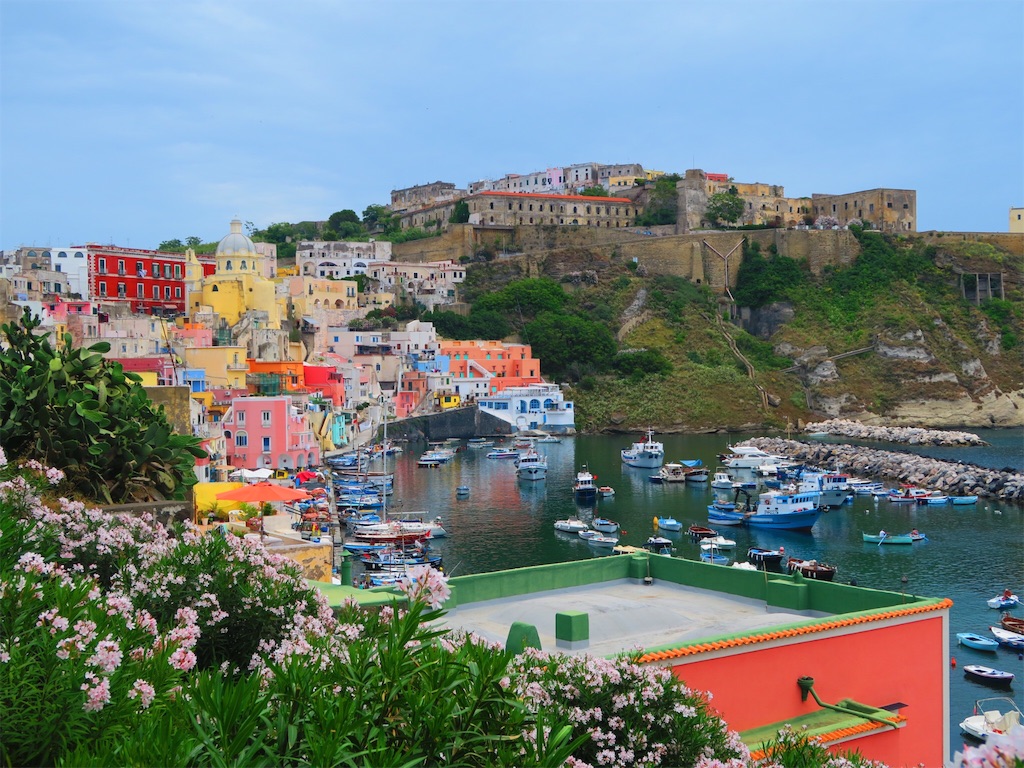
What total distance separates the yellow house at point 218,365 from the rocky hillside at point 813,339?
72.8 ft

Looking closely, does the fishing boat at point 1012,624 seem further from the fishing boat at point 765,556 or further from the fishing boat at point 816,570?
the fishing boat at point 765,556

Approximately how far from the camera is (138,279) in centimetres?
5144

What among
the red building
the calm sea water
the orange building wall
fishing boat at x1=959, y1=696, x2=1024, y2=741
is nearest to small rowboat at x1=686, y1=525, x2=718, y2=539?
the calm sea water

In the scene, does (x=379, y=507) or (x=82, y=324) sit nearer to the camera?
(x=379, y=507)

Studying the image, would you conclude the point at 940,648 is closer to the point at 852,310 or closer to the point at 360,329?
the point at 360,329

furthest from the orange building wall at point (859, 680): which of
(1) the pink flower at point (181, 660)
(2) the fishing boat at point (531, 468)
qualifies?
(2) the fishing boat at point (531, 468)

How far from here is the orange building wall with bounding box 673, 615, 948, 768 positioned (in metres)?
7.12

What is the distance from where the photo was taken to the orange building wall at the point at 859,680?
7.12 metres

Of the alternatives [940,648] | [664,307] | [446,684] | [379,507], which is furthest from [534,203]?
[446,684]

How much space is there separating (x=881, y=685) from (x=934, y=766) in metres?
0.64

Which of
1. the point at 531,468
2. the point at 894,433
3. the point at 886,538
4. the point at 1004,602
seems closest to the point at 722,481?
the point at 531,468

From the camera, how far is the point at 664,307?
6862cm

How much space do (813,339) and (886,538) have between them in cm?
3872

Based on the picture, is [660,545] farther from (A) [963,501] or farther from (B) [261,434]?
(B) [261,434]
